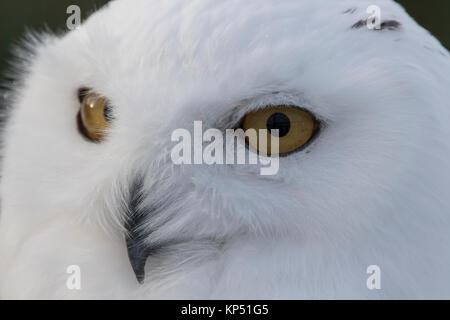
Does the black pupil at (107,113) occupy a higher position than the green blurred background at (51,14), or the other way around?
the green blurred background at (51,14)

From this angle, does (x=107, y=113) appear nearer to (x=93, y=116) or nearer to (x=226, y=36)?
(x=93, y=116)

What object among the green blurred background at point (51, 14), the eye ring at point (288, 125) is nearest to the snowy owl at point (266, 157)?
the eye ring at point (288, 125)

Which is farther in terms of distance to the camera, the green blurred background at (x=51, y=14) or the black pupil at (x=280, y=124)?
the green blurred background at (x=51, y=14)

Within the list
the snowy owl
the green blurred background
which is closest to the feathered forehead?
the snowy owl

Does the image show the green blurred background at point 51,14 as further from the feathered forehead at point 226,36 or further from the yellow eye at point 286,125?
the yellow eye at point 286,125

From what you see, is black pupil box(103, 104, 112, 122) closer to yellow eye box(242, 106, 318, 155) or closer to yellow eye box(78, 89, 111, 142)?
yellow eye box(78, 89, 111, 142)

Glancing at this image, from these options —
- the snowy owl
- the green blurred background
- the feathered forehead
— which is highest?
the green blurred background

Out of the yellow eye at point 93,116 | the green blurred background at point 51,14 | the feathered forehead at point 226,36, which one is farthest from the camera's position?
the green blurred background at point 51,14
